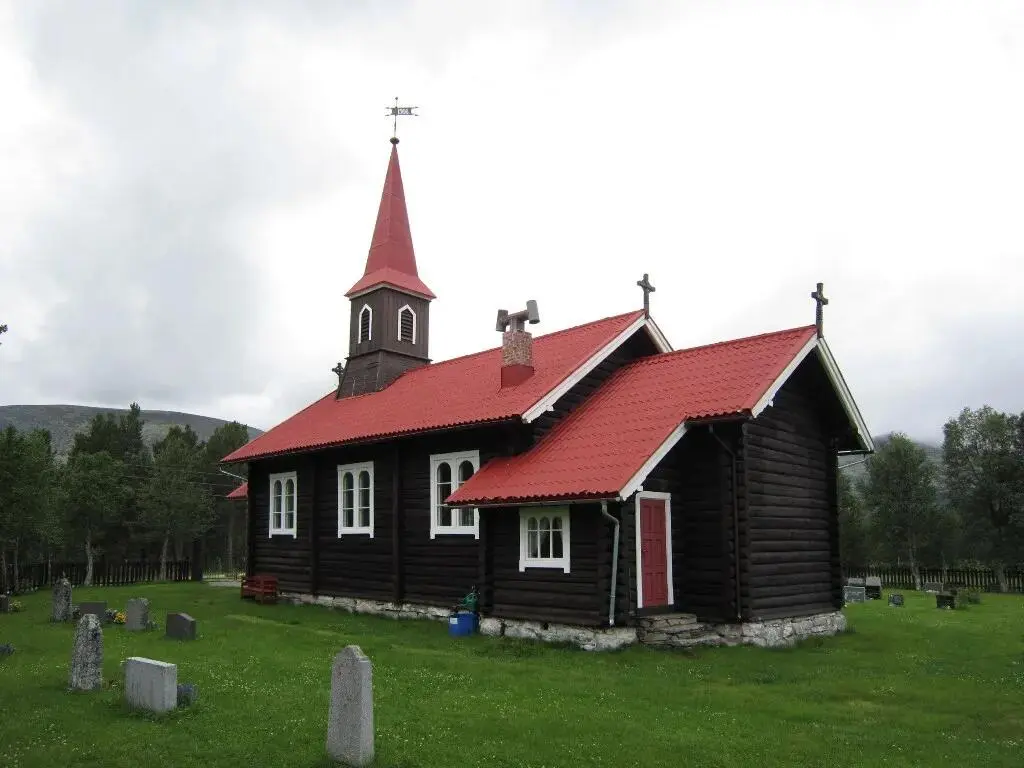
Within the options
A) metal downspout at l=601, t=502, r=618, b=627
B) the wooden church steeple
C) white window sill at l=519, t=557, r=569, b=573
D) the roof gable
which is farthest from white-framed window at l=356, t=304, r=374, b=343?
metal downspout at l=601, t=502, r=618, b=627

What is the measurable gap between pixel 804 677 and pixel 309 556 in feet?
51.3

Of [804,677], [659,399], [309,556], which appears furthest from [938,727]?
[309,556]

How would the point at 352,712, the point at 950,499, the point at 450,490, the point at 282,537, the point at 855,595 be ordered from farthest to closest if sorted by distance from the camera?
the point at 950,499 < the point at 855,595 < the point at 282,537 < the point at 450,490 < the point at 352,712

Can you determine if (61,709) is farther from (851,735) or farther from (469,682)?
(851,735)

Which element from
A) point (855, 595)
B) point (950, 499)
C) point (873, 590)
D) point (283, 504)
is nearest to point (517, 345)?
point (283, 504)

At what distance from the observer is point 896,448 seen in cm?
4900

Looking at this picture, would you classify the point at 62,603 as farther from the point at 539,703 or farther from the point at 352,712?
the point at 352,712

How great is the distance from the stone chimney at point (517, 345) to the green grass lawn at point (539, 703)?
646 centimetres

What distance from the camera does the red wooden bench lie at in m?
25.9

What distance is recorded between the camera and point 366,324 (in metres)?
28.7

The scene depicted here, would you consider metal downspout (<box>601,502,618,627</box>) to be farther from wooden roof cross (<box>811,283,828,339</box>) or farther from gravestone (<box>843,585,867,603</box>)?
gravestone (<box>843,585,867,603</box>)

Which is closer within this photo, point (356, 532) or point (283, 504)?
point (356, 532)

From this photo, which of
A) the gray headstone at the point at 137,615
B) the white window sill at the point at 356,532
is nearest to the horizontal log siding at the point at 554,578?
the white window sill at the point at 356,532

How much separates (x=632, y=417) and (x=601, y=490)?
3.18 meters
